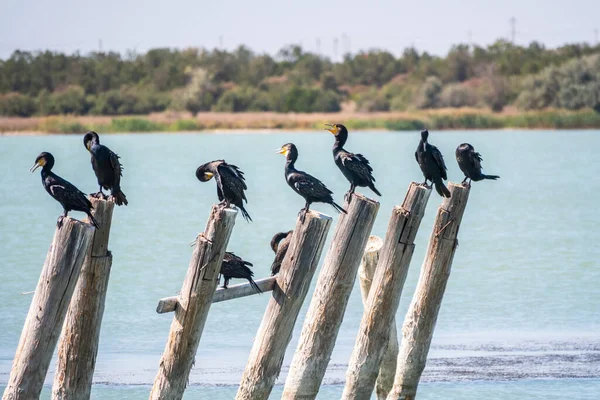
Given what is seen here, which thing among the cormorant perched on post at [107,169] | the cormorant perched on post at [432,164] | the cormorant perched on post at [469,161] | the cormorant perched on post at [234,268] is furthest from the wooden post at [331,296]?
the cormorant perched on post at [469,161]

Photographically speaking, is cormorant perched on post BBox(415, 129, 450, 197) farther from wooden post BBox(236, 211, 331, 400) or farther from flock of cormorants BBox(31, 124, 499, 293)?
wooden post BBox(236, 211, 331, 400)

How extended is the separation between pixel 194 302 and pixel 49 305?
35.6 inches

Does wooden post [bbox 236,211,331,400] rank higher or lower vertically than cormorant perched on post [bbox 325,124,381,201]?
lower

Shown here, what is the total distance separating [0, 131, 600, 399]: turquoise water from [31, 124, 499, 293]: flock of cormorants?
210 centimetres

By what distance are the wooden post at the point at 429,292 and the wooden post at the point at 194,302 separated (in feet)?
7.34

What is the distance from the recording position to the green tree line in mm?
77000

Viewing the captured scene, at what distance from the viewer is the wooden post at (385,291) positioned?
28.4ft

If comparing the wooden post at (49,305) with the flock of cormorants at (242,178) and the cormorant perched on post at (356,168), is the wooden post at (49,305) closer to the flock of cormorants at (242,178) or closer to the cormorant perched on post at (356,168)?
the flock of cormorants at (242,178)

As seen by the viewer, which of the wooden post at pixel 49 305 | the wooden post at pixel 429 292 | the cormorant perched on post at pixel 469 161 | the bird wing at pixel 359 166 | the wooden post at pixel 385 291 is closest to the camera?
the wooden post at pixel 49 305

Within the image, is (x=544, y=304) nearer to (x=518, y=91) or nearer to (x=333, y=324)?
(x=333, y=324)

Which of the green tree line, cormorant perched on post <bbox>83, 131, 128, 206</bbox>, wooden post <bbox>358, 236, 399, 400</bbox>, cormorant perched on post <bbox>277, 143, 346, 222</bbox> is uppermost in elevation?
cormorant perched on post <bbox>277, 143, 346, 222</bbox>

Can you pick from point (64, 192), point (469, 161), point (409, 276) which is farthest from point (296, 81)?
point (64, 192)

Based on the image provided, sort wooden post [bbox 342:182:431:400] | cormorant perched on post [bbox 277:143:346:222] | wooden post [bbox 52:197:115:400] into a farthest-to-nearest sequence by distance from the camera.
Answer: cormorant perched on post [bbox 277:143:346:222] → wooden post [bbox 342:182:431:400] → wooden post [bbox 52:197:115:400]

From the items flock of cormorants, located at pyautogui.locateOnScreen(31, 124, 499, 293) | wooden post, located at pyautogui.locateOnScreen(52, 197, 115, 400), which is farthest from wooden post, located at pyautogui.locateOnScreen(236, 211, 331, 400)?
wooden post, located at pyautogui.locateOnScreen(52, 197, 115, 400)
